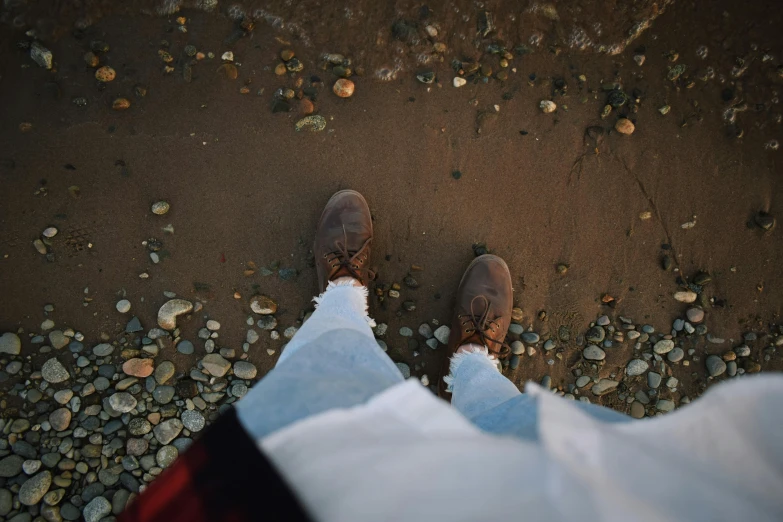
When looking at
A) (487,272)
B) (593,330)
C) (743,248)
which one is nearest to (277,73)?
(487,272)

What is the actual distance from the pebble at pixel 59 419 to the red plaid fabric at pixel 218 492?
1503 millimetres

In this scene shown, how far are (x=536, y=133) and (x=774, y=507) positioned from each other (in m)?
1.81

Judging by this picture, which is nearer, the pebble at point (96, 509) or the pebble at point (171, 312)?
the pebble at point (96, 509)

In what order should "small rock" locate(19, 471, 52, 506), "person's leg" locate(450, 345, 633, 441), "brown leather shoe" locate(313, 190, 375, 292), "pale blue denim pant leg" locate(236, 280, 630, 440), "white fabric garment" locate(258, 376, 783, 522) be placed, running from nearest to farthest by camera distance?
"white fabric garment" locate(258, 376, 783, 522)
"pale blue denim pant leg" locate(236, 280, 630, 440)
"person's leg" locate(450, 345, 633, 441)
"small rock" locate(19, 471, 52, 506)
"brown leather shoe" locate(313, 190, 375, 292)

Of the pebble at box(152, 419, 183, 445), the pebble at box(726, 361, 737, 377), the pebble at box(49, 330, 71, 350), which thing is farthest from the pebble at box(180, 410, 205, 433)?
the pebble at box(726, 361, 737, 377)

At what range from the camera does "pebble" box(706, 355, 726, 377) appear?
2.31 m

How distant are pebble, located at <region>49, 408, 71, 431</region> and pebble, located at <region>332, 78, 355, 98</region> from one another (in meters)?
1.94

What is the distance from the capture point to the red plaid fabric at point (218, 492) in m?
0.87

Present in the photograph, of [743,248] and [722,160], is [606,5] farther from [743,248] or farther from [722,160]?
[743,248]

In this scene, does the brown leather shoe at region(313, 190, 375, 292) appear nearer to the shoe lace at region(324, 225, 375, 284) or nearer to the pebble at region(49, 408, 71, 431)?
the shoe lace at region(324, 225, 375, 284)

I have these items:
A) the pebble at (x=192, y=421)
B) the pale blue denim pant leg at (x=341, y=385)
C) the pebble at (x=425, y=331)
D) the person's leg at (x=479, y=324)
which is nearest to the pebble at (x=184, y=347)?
the pebble at (x=192, y=421)

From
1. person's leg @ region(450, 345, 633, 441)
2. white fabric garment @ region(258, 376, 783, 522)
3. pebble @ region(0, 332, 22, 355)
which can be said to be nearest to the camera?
white fabric garment @ region(258, 376, 783, 522)

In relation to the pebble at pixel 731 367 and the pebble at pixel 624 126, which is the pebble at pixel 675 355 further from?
the pebble at pixel 624 126

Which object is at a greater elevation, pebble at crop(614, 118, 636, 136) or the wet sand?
pebble at crop(614, 118, 636, 136)
